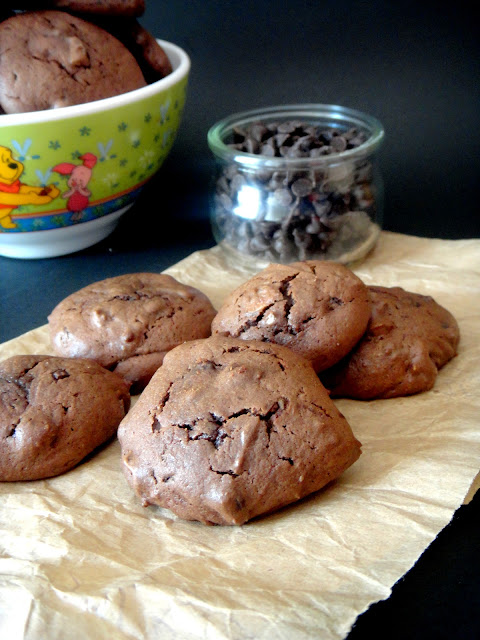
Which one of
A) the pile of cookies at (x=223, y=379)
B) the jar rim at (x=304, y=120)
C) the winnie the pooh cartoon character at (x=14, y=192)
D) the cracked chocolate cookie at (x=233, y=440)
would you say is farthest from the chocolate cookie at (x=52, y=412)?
the jar rim at (x=304, y=120)

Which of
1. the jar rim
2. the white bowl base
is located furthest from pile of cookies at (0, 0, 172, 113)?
the white bowl base

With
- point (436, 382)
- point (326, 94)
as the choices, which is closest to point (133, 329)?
point (436, 382)

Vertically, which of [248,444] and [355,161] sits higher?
[355,161]

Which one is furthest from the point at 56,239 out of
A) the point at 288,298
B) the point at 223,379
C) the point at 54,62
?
the point at 223,379

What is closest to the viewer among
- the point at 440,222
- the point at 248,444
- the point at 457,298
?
the point at 248,444

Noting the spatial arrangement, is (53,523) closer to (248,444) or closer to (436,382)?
(248,444)

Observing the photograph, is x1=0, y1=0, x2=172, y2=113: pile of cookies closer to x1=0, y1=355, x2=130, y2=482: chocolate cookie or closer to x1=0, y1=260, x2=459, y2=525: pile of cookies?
x1=0, y1=260, x2=459, y2=525: pile of cookies
